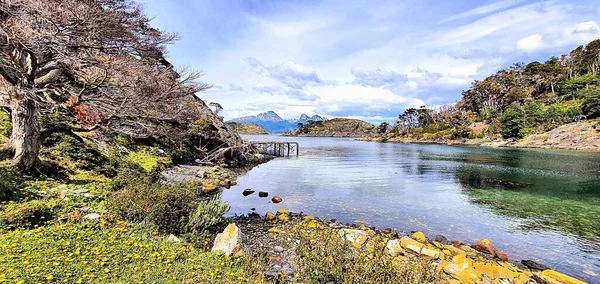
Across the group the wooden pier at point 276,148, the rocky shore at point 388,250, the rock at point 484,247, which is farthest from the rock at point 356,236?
the wooden pier at point 276,148

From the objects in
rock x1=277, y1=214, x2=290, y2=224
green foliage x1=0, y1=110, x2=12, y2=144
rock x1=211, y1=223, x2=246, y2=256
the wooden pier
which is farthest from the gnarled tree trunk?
the wooden pier

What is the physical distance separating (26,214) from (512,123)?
4301 inches

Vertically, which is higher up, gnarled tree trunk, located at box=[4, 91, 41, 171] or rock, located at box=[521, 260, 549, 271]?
gnarled tree trunk, located at box=[4, 91, 41, 171]

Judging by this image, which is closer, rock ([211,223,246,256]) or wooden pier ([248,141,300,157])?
rock ([211,223,246,256])

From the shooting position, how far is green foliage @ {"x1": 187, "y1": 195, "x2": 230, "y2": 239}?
986 centimetres

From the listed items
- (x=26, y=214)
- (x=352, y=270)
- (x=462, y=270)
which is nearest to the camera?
(x=352, y=270)

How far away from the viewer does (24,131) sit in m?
11.3

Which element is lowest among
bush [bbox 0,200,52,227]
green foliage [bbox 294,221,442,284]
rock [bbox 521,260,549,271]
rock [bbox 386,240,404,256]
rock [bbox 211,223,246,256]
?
rock [bbox 521,260,549,271]

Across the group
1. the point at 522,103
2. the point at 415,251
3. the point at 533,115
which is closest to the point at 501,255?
the point at 415,251

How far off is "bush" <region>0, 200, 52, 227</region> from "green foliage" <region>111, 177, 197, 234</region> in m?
1.81

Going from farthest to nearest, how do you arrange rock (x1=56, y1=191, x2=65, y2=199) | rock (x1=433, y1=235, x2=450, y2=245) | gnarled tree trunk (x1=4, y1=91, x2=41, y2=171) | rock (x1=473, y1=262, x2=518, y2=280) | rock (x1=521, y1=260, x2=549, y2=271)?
rock (x1=433, y1=235, x2=450, y2=245) → gnarled tree trunk (x1=4, y1=91, x2=41, y2=171) → rock (x1=521, y1=260, x2=549, y2=271) → rock (x1=56, y1=191, x2=65, y2=199) → rock (x1=473, y1=262, x2=518, y2=280)

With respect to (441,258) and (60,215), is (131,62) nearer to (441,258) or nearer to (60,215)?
(60,215)

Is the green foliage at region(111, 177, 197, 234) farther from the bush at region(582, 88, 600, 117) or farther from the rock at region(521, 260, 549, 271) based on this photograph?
the bush at region(582, 88, 600, 117)

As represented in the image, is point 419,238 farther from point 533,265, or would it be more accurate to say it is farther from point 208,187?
point 208,187
